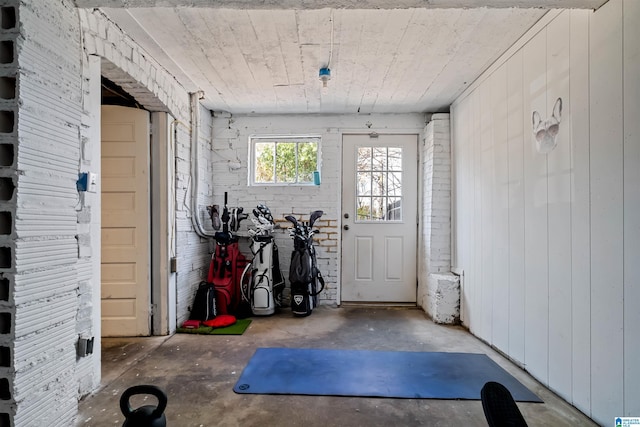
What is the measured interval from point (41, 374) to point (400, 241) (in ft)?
11.6

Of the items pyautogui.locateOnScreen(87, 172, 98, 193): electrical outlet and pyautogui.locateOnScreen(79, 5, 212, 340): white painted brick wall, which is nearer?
pyautogui.locateOnScreen(87, 172, 98, 193): electrical outlet

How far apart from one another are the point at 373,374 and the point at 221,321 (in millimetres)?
1714

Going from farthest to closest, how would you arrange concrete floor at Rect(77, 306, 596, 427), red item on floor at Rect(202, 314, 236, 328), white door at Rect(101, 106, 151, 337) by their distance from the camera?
red item on floor at Rect(202, 314, 236, 328)
white door at Rect(101, 106, 151, 337)
concrete floor at Rect(77, 306, 596, 427)

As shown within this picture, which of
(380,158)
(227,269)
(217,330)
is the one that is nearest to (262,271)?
(227,269)

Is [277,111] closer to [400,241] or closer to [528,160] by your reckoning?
[400,241]

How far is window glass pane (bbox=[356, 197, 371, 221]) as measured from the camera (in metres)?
4.20

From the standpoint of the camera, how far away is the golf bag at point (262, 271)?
3.67m

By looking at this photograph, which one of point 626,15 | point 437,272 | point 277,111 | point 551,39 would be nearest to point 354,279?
point 437,272

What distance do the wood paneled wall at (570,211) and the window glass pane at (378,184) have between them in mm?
1439

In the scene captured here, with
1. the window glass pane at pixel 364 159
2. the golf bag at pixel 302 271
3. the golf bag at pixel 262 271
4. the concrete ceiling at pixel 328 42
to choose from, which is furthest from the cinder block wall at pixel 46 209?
the window glass pane at pixel 364 159

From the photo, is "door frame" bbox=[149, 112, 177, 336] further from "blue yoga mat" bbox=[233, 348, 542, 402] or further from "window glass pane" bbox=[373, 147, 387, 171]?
"window glass pane" bbox=[373, 147, 387, 171]

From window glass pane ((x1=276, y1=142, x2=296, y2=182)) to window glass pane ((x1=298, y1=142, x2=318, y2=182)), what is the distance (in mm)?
85

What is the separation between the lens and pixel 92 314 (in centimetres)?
202

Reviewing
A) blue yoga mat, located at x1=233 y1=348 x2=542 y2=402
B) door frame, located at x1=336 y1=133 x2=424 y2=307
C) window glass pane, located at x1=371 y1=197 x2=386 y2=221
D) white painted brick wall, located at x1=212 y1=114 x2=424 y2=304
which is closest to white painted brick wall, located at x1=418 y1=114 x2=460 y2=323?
door frame, located at x1=336 y1=133 x2=424 y2=307
